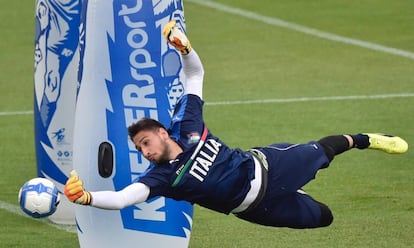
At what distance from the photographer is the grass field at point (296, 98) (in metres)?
11.1

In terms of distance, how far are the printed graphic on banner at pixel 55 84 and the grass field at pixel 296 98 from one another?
59cm

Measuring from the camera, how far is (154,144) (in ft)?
28.8

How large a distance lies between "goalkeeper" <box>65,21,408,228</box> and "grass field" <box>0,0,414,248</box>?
1.16 metres

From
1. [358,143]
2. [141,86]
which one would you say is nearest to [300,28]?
[358,143]

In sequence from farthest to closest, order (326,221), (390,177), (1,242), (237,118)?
(237,118) < (390,177) < (1,242) < (326,221)

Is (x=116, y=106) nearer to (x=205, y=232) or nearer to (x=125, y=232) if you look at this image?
(x=125, y=232)

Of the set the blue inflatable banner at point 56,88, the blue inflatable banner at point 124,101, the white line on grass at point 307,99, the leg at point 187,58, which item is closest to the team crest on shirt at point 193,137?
the leg at point 187,58

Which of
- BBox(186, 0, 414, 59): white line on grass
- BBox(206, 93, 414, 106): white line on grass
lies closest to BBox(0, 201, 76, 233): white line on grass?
BBox(206, 93, 414, 106): white line on grass

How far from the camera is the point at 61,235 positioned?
438 inches

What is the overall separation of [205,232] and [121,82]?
182 cm

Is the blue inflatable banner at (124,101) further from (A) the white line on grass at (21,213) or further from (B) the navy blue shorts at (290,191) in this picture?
(A) the white line on grass at (21,213)

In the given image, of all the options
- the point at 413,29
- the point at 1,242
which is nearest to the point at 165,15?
the point at 1,242

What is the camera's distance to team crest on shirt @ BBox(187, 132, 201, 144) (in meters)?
9.03

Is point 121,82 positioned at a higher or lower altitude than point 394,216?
higher
